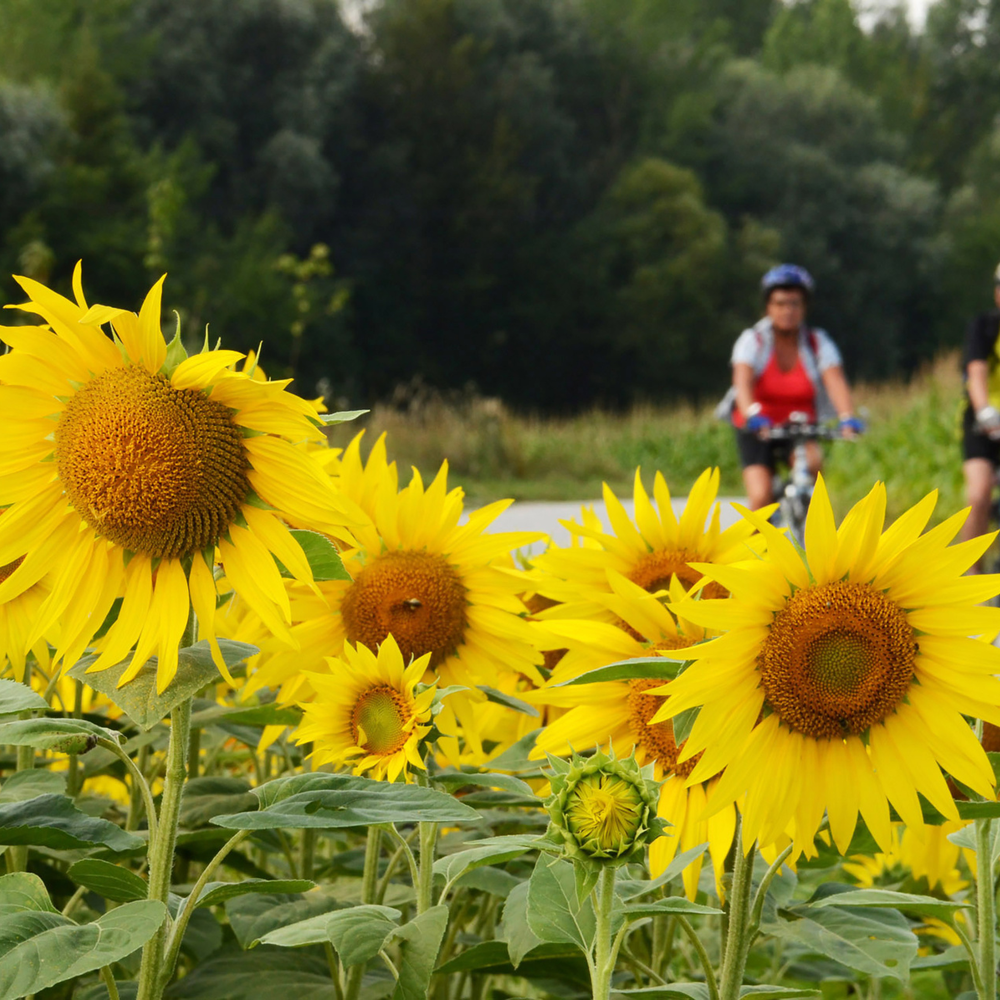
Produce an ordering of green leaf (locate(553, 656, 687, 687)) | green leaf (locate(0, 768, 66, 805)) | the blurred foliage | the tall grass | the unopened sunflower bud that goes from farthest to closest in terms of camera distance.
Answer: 1. the blurred foliage
2. the tall grass
3. green leaf (locate(0, 768, 66, 805))
4. green leaf (locate(553, 656, 687, 687))
5. the unopened sunflower bud

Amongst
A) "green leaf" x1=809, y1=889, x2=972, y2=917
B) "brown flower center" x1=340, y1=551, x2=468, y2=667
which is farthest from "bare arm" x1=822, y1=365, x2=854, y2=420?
"green leaf" x1=809, y1=889, x2=972, y2=917

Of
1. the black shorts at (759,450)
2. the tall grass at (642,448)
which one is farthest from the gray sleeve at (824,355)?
the tall grass at (642,448)

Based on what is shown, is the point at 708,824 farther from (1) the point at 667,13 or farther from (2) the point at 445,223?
(1) the point at 667,13

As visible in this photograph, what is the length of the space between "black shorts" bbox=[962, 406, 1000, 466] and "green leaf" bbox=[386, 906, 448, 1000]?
19.0ft

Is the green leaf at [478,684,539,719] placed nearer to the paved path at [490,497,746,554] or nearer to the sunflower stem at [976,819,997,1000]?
the sunflower stem at [976,819,997,1000]

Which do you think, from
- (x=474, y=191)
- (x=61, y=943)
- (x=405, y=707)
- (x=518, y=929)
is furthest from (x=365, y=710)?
(x=474, y=191)

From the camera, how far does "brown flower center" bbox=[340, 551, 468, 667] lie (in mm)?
1347

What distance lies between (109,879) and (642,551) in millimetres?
662

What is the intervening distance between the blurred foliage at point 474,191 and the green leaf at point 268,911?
821 inches

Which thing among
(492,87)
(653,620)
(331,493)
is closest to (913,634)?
(653,620)

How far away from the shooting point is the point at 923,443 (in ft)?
37.6

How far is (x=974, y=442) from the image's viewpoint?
6.29m

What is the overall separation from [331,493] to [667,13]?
1649 inches

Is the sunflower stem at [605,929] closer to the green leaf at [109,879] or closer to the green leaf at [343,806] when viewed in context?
the green leaf at [343,806]
